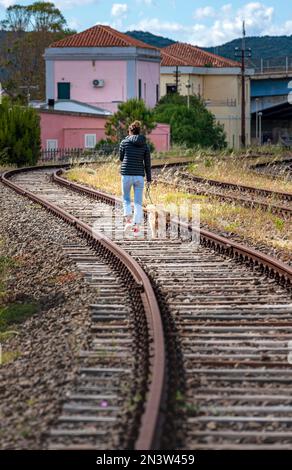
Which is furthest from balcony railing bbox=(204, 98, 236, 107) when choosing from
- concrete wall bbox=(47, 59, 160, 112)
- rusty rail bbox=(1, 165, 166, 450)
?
rusty rail bbox=(1, 165, 166, 450)

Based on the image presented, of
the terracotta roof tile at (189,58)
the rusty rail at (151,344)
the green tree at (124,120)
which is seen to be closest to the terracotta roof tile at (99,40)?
the terracotta roof tile at (189,58)

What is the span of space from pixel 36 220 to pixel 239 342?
9550 millimetres

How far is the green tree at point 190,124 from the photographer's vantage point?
250ft

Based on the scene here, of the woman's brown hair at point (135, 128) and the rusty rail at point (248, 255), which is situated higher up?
the woman's brown hair at point (135, 128)

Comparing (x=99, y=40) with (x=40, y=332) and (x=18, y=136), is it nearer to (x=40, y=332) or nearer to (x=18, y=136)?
(x=18, y=136)

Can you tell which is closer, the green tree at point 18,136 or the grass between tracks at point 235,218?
the grass between tracks at point 235,218

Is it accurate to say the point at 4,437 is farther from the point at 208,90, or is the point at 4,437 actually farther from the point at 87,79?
the point at 208,90

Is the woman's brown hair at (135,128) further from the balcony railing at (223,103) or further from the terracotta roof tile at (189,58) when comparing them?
the balcony railing at (223,103)

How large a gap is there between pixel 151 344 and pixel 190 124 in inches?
2751

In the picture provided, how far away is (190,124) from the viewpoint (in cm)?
7788

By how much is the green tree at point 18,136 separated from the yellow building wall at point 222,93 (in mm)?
56723

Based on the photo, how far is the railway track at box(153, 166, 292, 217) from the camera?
65.5 ft

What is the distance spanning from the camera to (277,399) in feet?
24.4

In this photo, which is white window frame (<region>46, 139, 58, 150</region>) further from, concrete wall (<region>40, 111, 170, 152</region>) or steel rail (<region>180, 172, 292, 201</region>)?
steel rail (<region>180, 172, 292, 201</region>)
